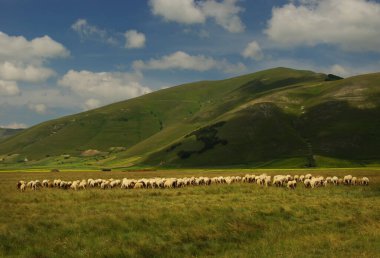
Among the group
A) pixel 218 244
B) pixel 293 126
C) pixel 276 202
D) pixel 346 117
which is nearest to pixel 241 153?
pixel 293 126

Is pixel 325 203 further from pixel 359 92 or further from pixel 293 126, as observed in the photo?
pixel 359 92

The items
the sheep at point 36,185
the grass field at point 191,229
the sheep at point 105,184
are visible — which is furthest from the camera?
the sheep at point 36,185

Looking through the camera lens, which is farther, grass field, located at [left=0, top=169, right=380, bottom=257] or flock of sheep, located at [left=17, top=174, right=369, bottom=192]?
flock of sheep, located at [left=17, top=174, right=369, bottom=192]

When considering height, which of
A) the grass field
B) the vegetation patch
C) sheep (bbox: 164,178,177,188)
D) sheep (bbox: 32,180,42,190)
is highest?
the vegetation patch

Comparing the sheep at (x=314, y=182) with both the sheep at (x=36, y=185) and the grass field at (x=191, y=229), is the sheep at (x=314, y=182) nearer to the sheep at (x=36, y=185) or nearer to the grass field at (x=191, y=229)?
the grass field at (x=191, y=229)

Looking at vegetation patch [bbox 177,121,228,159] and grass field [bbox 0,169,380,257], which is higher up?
vegetation patch [bbox 177,121,228,159]

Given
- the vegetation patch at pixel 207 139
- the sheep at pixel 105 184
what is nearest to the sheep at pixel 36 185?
the sheep at pixel 105 184

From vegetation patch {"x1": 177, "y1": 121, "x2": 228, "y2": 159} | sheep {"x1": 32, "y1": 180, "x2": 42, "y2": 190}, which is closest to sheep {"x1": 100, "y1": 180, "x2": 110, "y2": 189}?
sheep {"x1": 32, "y1": 180, "x2": 42, "y2": 190}

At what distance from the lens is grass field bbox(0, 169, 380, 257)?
60.6ft

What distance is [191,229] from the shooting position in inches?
839

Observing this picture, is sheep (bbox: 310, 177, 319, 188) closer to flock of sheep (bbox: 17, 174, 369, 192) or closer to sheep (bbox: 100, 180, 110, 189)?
flock of sheep (bbox: 17, 174, 369, 192)

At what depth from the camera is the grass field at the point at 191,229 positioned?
18.5 metres

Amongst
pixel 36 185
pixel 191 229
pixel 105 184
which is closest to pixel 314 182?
pixel 105 184

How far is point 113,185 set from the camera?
43.7 metres
